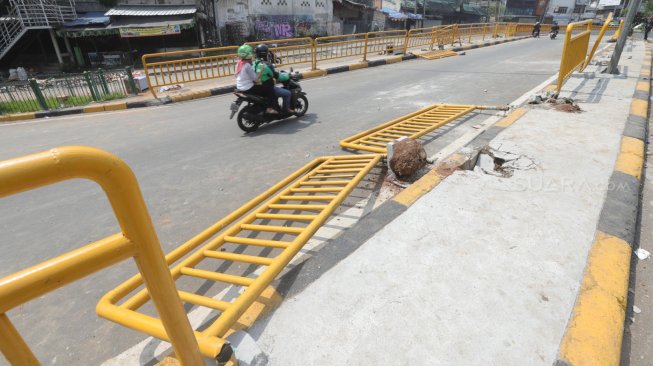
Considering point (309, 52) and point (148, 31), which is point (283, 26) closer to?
point (148, 31)

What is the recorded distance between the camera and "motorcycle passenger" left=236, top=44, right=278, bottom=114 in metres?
5.66

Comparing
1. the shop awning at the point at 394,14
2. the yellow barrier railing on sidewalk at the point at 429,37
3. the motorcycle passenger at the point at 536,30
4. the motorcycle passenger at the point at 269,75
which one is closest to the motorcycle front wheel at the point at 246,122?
the motorcycle passenger at the point at 269,75

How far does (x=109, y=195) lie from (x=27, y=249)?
2.76 m

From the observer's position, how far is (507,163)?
3777 millimetres

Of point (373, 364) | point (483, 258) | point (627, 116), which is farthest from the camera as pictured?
point (627, 116)

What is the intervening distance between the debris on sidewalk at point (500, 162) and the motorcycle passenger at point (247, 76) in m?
3.81

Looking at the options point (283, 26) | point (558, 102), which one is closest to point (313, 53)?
point (558, 102)

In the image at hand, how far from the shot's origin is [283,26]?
23.4 meters

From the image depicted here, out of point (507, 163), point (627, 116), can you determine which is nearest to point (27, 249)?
point (507, 163)

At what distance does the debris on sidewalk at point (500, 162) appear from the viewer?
3.61 metres

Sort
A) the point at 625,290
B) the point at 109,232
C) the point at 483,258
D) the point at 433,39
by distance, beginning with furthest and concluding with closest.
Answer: the point at 433,39 < the point at 109,232 < the point at 483,258 < the point at 625,290

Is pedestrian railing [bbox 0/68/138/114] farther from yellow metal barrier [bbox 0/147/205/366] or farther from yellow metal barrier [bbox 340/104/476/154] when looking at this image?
yellow metal barrier [bbox 0/147/205/366]

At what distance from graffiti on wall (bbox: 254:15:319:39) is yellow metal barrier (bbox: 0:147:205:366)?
23.3 m

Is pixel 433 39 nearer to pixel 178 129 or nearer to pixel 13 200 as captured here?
pixel 178 129
